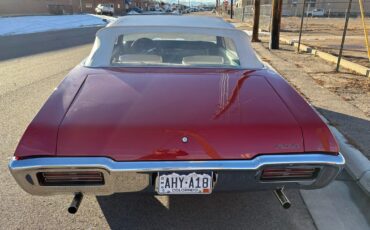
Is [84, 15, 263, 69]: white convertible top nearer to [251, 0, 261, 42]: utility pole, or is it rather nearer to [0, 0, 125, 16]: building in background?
[251, 0, 261, 42]: utility pole

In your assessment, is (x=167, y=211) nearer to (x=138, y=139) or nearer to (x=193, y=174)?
(x=193, y=174)

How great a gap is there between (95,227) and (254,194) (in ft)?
4.65

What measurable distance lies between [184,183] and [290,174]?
0.70 meters

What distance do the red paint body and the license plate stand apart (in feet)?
0.43

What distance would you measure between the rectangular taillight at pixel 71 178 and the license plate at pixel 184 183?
1.25 ft

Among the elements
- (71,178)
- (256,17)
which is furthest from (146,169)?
(256,17)

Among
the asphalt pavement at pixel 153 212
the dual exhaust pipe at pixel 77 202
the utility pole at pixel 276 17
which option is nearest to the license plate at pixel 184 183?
the asphalt pavement at pixel 153 212

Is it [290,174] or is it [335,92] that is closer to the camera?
[290,174]

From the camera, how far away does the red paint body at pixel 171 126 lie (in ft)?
6.74

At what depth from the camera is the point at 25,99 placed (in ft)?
19.6

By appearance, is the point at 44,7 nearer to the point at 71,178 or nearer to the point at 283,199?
the point at 71,178

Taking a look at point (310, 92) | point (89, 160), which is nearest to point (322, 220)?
point (89, 160)

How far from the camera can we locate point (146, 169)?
206 cm

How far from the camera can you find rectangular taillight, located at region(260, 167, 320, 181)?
219 cm
